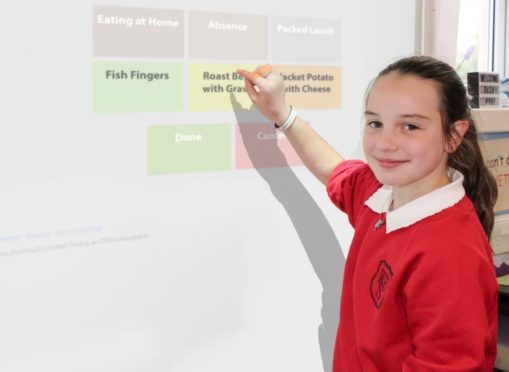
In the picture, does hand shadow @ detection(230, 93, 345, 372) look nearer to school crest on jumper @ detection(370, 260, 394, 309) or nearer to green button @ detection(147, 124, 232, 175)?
green button @ detection(147, 124, 232, 175)

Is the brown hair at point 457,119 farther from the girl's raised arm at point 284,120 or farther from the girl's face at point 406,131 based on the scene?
the girl's raised arm at point 284,120

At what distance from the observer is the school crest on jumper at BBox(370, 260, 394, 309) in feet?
3.21

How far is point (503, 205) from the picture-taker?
5.18 feet

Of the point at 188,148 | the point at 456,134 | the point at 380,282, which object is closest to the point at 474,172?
the point at 456,134

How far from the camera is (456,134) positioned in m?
1.00

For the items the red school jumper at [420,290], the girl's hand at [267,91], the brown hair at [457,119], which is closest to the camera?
the red school jumper at [420,290]

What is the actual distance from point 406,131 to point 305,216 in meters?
0.31

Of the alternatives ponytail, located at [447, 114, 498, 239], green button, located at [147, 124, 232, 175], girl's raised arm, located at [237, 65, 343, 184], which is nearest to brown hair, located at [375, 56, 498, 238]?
ponytail, located at [447, 114, 498, 239]

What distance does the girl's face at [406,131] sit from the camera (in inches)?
37.7

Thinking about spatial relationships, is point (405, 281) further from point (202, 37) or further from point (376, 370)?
point (202, 37)

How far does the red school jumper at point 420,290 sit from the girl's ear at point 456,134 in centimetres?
5

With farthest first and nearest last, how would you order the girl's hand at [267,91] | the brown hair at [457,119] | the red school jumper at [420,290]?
the girl's hand at [267,91] → the brown hair at [457,119] → the red school jumper at [420,290]

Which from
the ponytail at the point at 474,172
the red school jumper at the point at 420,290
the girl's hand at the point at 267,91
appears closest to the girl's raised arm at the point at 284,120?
the girl's hand at the point at 267,91

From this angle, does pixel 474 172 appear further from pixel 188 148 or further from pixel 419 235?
pixel 188 148
